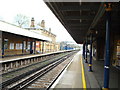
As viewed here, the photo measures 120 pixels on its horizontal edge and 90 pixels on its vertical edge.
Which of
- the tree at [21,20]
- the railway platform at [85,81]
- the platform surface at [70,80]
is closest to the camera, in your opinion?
the railway platform at [85,81]

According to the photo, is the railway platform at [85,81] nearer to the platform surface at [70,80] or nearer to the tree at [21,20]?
the platform surface at [70,80]

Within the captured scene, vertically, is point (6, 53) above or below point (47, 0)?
below

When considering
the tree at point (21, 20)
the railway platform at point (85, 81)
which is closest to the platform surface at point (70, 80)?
the railway platform at point (85, 81)

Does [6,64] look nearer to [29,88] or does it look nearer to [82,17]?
[29,88]

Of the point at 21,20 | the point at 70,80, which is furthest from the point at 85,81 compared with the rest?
the point at 21,20

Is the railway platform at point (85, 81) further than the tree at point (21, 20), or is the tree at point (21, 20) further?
the tree at point (21, 20)

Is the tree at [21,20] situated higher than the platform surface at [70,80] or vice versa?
the tree at [21,20]

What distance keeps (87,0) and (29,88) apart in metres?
5.14

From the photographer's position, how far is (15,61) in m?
14.3

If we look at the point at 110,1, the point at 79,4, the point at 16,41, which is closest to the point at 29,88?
the point at 79,4

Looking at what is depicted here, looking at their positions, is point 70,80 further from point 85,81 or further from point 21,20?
point 21,20

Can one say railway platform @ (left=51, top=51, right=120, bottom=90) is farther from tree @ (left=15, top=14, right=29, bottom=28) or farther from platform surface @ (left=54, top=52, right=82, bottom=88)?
tree @ (left=15, top=14, right=29, bottom=28)

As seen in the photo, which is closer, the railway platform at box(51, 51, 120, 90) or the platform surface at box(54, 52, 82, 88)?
the railway platform at box(51, 51, 120, 90)

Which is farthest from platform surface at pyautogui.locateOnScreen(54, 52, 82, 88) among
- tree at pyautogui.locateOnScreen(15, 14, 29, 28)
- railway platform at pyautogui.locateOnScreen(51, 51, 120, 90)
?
tree at pyautogui.locateOnScreen(15, 14, 29, 28)
